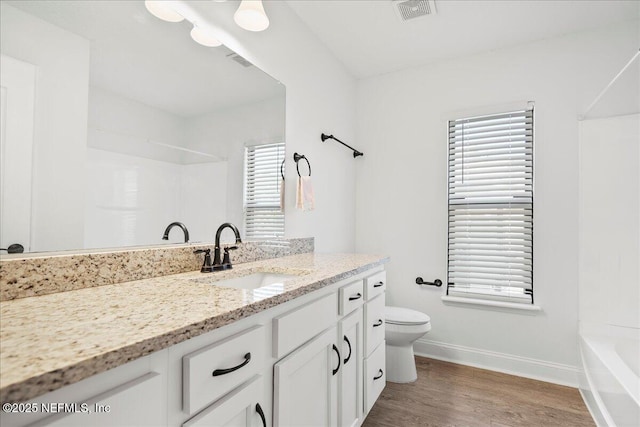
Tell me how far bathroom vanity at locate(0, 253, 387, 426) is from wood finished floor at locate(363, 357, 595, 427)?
660 millimetres

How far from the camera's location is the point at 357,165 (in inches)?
127

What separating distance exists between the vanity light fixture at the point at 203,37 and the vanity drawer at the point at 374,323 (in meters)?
1.53

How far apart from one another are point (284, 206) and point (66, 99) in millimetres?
1273

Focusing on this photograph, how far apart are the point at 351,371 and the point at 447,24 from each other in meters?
2.42

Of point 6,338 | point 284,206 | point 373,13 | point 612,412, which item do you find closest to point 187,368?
point 6,338

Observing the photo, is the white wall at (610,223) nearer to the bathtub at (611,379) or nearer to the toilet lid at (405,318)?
the bathtub at (611,379)

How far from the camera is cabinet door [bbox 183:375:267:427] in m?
0.73

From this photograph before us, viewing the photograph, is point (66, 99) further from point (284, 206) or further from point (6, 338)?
point (284, 206)

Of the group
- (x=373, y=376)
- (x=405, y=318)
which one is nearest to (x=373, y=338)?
(x=373, y=376)

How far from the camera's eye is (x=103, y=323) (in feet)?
2.22

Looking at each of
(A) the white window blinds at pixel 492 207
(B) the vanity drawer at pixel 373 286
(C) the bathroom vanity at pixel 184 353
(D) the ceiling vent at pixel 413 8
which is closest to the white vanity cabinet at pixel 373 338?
(B) the vanity drawer at pixel 373 286

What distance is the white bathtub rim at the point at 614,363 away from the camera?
5.13ft

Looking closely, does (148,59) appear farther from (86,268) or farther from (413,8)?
(413,8)

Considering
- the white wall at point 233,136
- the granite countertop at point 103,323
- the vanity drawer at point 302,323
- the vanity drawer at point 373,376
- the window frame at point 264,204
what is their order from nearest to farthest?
1. the granite countertop at point 103,323
2. the vanity drawer at point 302,323
3. the white wall at point 233,136
4. the vanity drawer at point 373,376
5. the window frame at point 264,204
